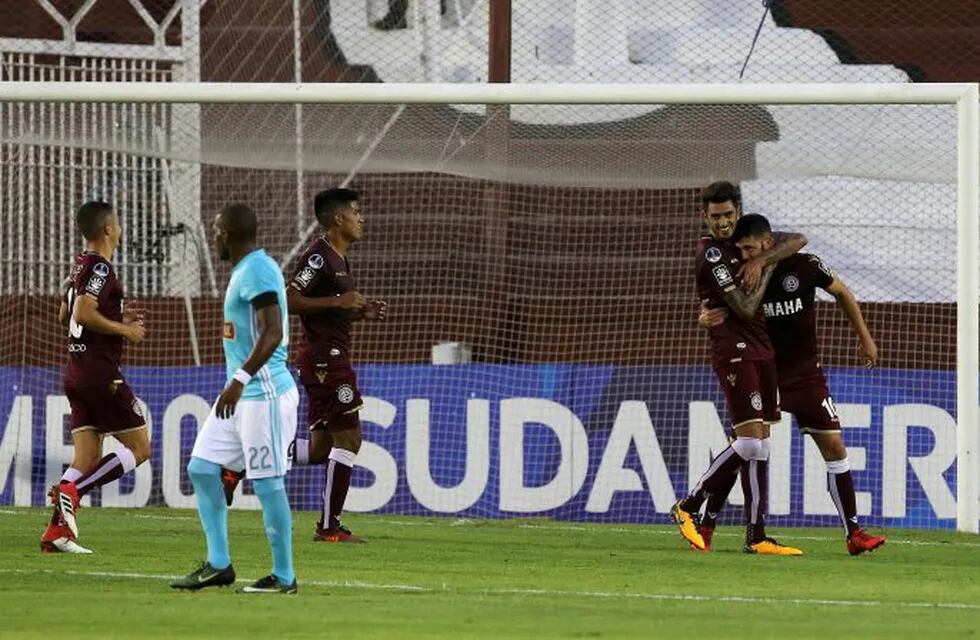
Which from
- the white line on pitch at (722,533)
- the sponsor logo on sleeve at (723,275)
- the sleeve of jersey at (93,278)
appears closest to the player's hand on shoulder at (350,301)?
the sleeve of jersey at (93,278)

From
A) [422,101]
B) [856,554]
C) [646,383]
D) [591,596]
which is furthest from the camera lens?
[646,383]

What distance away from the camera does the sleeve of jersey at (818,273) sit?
13.3 metres

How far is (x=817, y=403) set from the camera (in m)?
13.4

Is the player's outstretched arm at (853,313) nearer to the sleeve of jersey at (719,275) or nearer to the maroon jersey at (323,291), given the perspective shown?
the sleeve of jersey at (719,275)

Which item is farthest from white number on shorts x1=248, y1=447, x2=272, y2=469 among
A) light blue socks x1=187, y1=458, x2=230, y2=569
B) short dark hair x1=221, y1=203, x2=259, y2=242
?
short dark hair x1=221, y1=203, x2=259, y2=242

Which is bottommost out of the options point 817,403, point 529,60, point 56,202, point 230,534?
point 230,534

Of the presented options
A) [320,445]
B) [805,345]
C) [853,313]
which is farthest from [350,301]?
[853,313]

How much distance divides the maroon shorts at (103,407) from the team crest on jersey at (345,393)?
4.19 feet

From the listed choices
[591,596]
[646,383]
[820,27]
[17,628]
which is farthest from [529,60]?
[17,628]

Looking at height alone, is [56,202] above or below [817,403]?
above

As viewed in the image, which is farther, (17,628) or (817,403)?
(817,403)

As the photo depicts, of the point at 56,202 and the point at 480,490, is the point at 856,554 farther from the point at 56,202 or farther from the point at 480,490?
the point at 56,202

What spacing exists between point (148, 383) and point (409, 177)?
109 inches

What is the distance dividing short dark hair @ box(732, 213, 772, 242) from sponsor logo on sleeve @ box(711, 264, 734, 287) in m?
0.31
